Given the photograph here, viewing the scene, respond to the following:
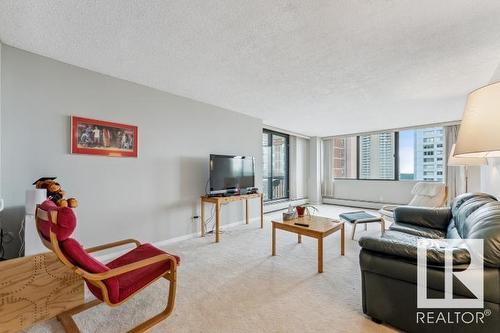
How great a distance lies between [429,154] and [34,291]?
291 inches

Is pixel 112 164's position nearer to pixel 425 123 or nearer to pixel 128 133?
pixel 128 133

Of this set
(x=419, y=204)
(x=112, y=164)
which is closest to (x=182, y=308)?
(x=112, y=164)

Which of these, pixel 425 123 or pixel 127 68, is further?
pixel 425 123

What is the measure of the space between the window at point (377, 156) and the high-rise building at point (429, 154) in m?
0.56

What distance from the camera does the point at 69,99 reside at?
2.60 meters

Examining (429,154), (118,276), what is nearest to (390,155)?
(429,154)

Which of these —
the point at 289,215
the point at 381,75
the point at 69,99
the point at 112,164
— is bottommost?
the point at 289,215

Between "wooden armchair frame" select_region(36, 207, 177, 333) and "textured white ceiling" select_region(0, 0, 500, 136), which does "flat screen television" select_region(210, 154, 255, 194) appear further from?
"wooden armchair frame" select_region(36, 207, 177, 333)

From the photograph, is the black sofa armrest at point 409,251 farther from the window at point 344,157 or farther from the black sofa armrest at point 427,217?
the window at point 344,157

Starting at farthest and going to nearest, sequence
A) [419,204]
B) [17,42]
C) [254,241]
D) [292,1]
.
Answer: [419,204] < [254,241] < [17,42] < [292,1]

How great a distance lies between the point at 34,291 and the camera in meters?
1.70

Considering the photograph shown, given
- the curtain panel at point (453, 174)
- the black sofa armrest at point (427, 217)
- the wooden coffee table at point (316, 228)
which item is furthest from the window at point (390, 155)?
the wooden coffee table at point (316, 228)

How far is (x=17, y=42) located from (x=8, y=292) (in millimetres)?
2174

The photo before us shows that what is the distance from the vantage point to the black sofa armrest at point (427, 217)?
2818 mm
